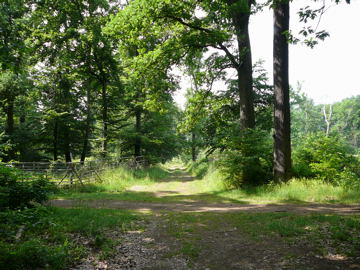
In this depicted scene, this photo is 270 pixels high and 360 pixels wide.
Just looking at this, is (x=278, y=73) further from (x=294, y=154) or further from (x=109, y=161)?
(x=109, y=161)

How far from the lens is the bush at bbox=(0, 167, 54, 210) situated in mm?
4445

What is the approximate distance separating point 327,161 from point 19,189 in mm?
10380

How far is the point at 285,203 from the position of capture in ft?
27.9

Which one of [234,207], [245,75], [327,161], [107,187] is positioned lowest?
[234,207]

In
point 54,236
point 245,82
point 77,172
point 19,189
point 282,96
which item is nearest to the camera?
point 19,189

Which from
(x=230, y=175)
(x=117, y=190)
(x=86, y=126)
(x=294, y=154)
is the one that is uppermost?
(x=86, y=126)

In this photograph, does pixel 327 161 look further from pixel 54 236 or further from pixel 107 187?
pixel 107 187

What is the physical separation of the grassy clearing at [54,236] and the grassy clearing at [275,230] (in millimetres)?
1529

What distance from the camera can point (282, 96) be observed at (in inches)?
408

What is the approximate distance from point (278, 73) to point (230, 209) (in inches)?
241

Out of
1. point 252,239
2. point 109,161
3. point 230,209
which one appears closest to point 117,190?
point 109,161

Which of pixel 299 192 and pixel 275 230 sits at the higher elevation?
pixel 299 192

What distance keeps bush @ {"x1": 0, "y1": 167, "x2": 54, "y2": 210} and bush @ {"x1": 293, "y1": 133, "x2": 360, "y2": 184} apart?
9476 millimetres

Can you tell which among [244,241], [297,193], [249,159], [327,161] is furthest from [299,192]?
[244,241]
